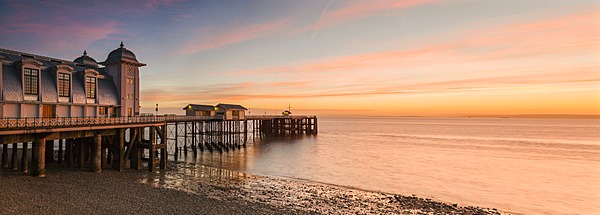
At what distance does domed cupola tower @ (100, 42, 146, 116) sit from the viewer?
95.0ft

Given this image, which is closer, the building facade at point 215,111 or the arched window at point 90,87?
the arched window at point 90,87

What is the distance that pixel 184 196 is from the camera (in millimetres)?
17312

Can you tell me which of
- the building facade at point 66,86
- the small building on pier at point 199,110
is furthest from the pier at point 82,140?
the small building on pier at point 199,110

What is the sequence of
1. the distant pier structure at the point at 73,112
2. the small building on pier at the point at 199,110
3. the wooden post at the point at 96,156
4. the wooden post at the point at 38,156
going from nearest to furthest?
the wooden post at the point at 38,156 → the distant pier structure at the point at 73,112 → the wooden post at the point at 96,156 → the small building on pier at the point at 199,110

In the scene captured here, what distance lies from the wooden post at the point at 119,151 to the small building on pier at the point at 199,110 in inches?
706

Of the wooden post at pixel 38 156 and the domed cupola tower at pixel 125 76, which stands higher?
the domed cupola tower at pixel 125 76

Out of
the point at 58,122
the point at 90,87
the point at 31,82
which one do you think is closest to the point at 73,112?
the point at 90,87

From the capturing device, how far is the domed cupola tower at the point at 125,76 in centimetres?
2897

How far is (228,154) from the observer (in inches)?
1545

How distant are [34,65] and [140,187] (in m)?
13.0

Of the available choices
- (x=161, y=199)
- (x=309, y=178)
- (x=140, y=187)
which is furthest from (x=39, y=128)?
(x=309, y=178)

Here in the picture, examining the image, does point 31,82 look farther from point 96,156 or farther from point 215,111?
point 215,111

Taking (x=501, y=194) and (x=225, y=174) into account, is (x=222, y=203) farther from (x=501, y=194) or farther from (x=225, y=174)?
(x=501, y=194)

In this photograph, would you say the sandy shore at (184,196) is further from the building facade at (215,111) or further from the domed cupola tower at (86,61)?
the building facade at (215,111)
